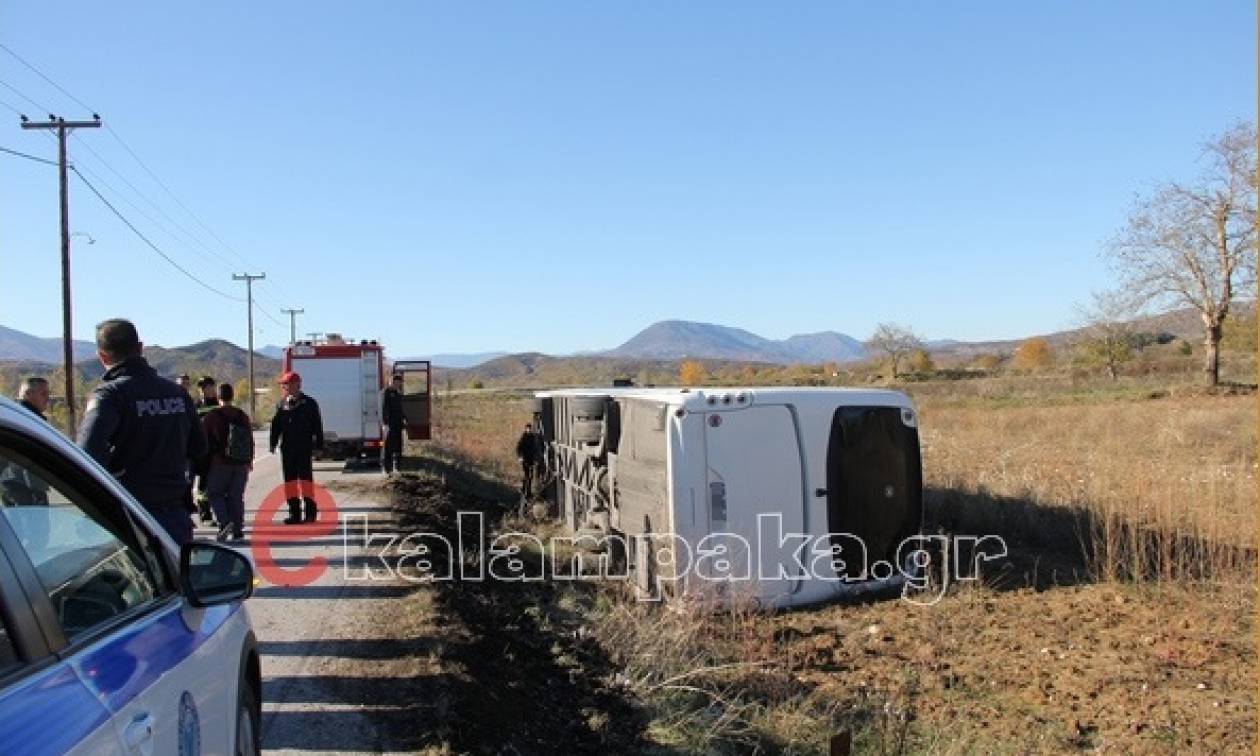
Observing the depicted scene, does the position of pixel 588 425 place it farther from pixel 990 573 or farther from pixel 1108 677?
pixel 1108 677

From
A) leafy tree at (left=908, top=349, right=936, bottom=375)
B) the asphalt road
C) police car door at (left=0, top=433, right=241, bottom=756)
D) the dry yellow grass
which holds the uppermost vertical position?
leafy tree at (left=908, top=349, right=936, bottom=375)

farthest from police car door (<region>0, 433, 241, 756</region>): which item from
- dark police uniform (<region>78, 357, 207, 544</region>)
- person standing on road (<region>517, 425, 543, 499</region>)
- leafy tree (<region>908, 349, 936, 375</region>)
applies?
leafy tree (<region>908, 349, 936, 375</region>)

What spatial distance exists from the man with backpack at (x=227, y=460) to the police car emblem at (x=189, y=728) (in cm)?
723

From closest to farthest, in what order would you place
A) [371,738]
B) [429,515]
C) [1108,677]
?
[371,738], [1108,677], [429,515]

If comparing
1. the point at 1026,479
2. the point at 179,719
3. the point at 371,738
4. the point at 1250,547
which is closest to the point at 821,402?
the point at 1250,547

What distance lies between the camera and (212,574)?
10.1ft

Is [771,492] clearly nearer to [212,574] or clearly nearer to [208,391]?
[212,574]

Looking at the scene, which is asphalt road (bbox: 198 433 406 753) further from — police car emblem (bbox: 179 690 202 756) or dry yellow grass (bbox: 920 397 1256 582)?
dry yellow grass (bbox: 920 397 1256 582)

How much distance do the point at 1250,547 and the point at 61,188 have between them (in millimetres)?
29376

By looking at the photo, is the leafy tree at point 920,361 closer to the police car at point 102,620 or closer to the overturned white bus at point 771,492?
the overturned white bus at point 771,492

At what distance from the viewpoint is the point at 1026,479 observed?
12.9 metres

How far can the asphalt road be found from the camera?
5127mm

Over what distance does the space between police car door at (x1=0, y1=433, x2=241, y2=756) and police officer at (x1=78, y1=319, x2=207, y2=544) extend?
9.05ft

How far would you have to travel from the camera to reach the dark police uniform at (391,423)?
18.3 m
